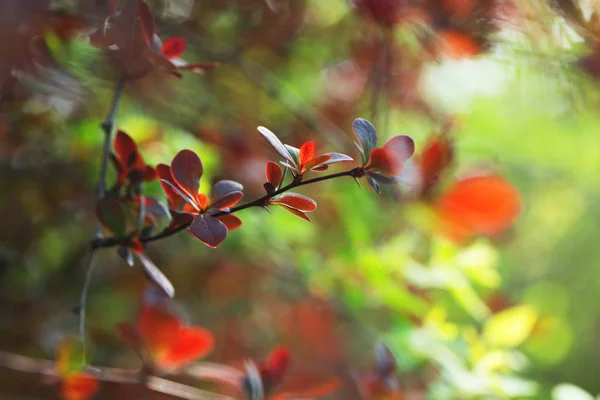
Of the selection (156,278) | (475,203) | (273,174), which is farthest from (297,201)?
(475,203)

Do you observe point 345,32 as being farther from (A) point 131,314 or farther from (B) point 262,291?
(A) point 131,314

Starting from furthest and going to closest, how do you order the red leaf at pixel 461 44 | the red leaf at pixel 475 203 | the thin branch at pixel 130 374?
the red leaf at pixel 475 203, the red leaf at pixel 461 44, the thin branch at pixel 130 374

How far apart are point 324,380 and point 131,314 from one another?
0.63m

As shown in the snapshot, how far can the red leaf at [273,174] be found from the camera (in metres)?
0.40

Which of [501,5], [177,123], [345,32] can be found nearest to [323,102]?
[345,32]

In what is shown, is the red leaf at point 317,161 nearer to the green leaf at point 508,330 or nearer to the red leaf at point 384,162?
the red leaf at point 384,162

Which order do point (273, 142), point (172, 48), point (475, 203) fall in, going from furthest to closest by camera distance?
point (475, 203) < point (172, 48) < point (273, 142)

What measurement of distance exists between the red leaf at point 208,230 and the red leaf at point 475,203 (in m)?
0.61

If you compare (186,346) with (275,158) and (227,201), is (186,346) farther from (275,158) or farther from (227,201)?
(275,158)

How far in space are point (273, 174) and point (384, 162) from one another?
85mm

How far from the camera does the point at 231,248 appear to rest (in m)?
0.84

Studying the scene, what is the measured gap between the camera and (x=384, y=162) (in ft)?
1.40

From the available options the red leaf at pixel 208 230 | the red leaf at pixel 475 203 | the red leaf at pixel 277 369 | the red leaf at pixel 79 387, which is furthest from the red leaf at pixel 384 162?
the red leaf at pixel 475 203

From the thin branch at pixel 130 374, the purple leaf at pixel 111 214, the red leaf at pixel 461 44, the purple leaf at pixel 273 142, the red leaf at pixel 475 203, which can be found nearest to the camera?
the purple leaf at pixel 273 142
